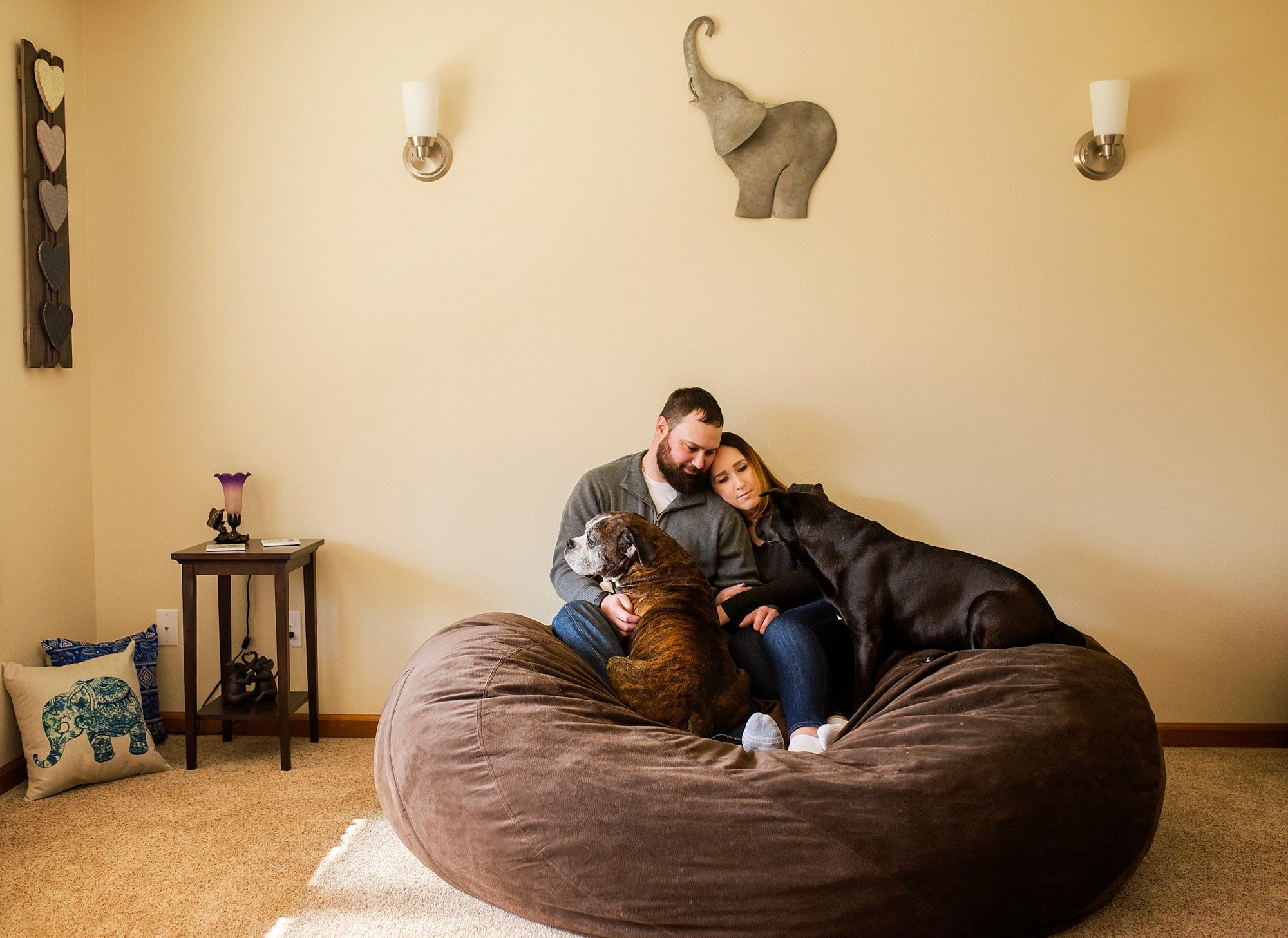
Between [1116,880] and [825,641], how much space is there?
94 cm

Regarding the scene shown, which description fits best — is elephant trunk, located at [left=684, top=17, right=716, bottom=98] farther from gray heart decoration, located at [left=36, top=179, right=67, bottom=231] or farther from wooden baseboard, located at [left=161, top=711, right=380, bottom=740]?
wooden baseboard, located at [left=161, top=711, right=380, bottom=740]

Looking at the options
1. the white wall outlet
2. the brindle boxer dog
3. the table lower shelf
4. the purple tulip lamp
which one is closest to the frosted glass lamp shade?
the purple tulip lamp

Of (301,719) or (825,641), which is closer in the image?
(825,641)

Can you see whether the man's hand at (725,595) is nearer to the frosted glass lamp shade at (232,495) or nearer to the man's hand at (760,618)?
the man's hand at (760,618)

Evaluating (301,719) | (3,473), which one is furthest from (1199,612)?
(3,473)

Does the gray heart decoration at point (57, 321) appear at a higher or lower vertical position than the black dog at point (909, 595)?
higher

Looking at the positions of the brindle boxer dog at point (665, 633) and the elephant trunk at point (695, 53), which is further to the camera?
the elephant trunk at point (695, 53)

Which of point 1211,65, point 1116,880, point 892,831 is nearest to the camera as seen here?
point 892,831

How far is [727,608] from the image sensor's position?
2.68 meters

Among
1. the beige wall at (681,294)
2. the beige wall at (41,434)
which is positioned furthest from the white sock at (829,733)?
the beige wall at (41,434)

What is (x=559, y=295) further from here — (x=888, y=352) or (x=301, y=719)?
(x=301, y=719)

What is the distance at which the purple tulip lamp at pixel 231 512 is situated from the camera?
9.61 ft

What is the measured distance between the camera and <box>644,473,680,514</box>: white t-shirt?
2.86 meters

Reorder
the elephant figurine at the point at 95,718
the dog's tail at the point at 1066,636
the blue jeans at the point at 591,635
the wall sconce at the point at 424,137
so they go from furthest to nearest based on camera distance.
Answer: the wall sconce at the point at 424,137, the elephant figurine at the point at 95,718, the blue jeans at the point at 591,635, the dog's tail at the point at 1066,636
